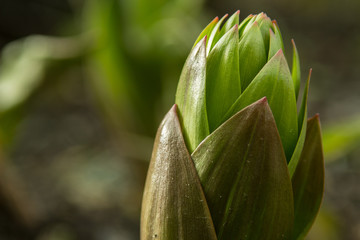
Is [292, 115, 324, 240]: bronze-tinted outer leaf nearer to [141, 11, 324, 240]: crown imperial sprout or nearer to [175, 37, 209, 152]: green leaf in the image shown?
[141, 11, 324, 240]: crown imperial sprout

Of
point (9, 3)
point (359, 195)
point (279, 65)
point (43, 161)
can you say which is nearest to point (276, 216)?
point (279, 65)

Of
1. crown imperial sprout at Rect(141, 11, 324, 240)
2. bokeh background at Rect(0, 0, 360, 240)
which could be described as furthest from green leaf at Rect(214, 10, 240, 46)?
bokeh background at Rect(0, 0, 360, 240)

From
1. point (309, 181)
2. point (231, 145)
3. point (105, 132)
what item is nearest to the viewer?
point (231, 145)

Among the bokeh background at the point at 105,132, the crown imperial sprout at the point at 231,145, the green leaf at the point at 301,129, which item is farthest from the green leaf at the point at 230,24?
the bokeh background at the point at 105,132

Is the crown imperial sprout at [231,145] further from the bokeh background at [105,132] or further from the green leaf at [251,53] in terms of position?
the bokeh background at [105,132]

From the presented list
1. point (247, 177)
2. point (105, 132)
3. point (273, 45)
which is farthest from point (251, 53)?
point (105, 132)

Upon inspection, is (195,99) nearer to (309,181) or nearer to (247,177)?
(247,177)
